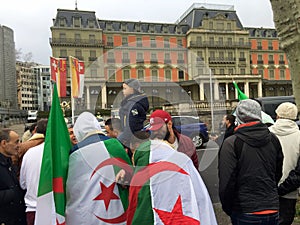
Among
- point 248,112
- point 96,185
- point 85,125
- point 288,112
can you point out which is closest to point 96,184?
point 96,185

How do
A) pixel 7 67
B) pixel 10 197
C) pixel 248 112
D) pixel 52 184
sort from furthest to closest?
pixel 7 67 < pixel 10 197 < pixel 248 112 < pixel 52 184

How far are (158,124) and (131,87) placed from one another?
0.31 m

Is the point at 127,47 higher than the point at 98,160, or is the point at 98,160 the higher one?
the point at 127,47

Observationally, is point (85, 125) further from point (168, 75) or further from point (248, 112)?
point (248, 112)

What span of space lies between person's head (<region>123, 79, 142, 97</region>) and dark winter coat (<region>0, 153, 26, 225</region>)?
1722 millimetres

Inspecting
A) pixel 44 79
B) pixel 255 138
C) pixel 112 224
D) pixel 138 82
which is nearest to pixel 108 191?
pixel 112 224

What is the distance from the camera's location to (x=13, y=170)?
3094 mm

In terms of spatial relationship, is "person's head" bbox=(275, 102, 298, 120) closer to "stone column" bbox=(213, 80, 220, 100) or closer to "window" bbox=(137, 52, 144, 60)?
"stone column" bbox=(213, 80, 220, 100)

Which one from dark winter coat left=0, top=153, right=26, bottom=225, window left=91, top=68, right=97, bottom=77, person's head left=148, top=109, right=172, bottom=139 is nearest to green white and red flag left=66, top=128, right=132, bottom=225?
person's head left=148, top=109, right=172, bottom=139

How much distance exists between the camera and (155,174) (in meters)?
1.93

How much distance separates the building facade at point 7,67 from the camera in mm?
58484

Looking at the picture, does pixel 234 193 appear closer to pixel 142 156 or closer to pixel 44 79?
pixel 142 156

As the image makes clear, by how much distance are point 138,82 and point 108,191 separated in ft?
2.92

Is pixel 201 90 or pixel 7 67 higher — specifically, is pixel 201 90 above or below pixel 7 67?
below
